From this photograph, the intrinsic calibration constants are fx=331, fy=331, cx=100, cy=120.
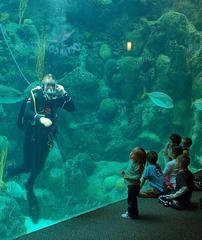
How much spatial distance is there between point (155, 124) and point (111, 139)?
118cm

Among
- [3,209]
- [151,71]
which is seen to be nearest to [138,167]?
[3,209]

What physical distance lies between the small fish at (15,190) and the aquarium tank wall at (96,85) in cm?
2

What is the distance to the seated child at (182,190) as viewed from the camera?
3.88 meters

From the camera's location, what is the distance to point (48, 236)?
10.3 feet

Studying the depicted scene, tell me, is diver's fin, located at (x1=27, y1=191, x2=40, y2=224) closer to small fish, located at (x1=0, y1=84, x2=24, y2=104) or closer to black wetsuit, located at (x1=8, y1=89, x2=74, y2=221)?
black wetsuit, located at (x1=8, y1=89, x2=74, y2=221)

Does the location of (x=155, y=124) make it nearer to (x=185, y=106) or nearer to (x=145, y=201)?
(x=185, y=106)

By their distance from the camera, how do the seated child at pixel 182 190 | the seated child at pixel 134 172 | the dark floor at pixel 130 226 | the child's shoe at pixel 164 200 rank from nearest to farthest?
the dark floor at pixel 130 226 → the seated child at pixel 134 172 → the seated child at pixel 182 190 → the child's shoe at pixel 164 200

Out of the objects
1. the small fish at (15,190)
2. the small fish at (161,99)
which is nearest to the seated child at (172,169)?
the small fish at (15,190)

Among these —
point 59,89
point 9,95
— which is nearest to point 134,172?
point 59,89

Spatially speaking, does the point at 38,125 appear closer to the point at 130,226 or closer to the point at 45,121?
the point at 45,121

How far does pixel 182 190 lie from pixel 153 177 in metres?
0.61

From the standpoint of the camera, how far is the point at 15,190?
5.17 meters

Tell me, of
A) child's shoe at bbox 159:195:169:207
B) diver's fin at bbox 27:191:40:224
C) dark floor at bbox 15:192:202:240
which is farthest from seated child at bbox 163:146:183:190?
diver's fin at bbox 27:191:40:224

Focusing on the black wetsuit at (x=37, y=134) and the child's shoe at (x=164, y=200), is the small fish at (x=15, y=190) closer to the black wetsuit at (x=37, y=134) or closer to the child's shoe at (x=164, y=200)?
the black wetsuit at (x=37, y=134)
